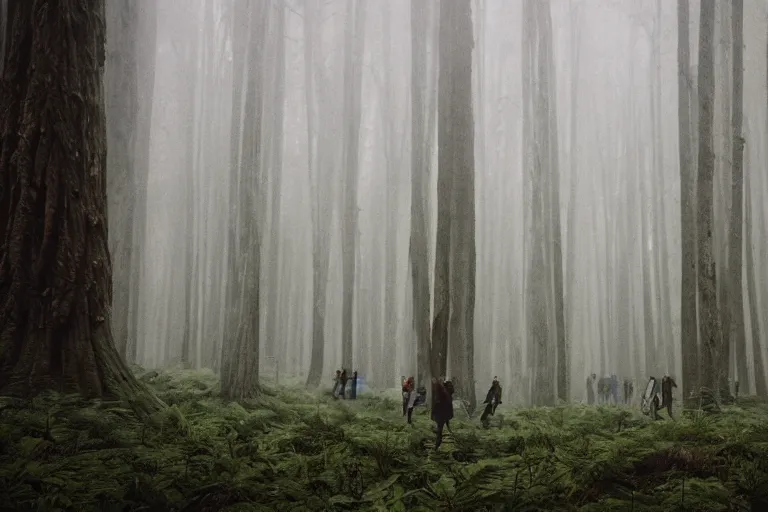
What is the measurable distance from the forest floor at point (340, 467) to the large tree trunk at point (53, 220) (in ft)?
1.71

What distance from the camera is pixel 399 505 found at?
4.42 meters

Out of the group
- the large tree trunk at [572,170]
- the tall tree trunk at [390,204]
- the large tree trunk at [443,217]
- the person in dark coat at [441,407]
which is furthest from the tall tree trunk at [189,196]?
the large tree trunk at [572,170]

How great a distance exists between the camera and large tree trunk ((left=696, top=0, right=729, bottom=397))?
373 inches

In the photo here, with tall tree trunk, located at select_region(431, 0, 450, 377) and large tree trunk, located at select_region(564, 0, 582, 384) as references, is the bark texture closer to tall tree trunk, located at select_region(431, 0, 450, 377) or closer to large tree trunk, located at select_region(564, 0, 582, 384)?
tall tree trunk, located at select_region(431, 0, 450, 377)

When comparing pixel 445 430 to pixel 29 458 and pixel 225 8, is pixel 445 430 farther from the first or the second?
pixel 225 8

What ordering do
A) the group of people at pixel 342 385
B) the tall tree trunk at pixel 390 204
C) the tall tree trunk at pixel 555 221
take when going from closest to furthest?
the group of people at pixel 342 385, the tall tree trunk at pixel 555 221, the tall tree trunk at pixel 390 204

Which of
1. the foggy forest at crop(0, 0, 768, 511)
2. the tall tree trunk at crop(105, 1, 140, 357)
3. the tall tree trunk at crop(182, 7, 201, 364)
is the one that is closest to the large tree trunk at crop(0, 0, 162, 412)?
the foggy forest at crop(0, 0, 768, 511)

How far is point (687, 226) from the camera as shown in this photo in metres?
10.5

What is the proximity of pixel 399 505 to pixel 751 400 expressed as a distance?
10.6 meters

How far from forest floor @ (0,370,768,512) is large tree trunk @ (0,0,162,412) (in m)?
0.52

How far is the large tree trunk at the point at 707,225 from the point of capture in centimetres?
948

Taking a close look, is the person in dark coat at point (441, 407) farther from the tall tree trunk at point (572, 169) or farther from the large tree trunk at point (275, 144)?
the tall tree trunk at point (572, 169)

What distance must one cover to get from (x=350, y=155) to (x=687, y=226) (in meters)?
10.3

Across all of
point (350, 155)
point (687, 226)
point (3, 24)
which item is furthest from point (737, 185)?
point (3, 24)
